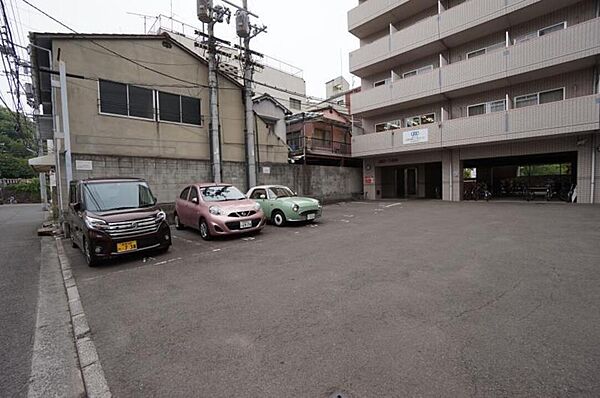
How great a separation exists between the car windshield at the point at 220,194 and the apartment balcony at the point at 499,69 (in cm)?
1267

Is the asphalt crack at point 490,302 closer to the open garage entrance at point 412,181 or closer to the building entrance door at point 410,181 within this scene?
the open garage entrance at point 412,181

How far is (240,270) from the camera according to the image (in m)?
5.15

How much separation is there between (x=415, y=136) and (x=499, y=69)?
16.0ft

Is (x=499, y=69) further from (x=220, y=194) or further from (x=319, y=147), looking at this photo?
(x=220, y=194)

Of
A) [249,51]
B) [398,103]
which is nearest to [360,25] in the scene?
[398,103]

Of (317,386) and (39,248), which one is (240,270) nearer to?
(317,386)

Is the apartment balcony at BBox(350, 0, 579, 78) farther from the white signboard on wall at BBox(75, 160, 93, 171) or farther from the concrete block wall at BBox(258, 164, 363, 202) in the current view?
the white signboard on wall at BBox(75, 160, 93, 171)

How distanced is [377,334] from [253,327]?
127 centimetres

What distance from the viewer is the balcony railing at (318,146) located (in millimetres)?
20141

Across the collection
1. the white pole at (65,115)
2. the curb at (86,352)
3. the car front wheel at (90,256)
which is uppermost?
the white pole at (65,115)

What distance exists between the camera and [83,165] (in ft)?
33.4

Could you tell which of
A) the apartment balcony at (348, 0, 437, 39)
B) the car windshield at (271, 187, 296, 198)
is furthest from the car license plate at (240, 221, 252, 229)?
the apartment balcony at (348, 0, 437, 39)

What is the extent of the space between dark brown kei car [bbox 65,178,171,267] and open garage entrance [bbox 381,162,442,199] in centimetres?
1778

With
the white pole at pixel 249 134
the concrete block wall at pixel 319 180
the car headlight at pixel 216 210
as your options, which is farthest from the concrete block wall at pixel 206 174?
the car headlight at pixel 216 210
